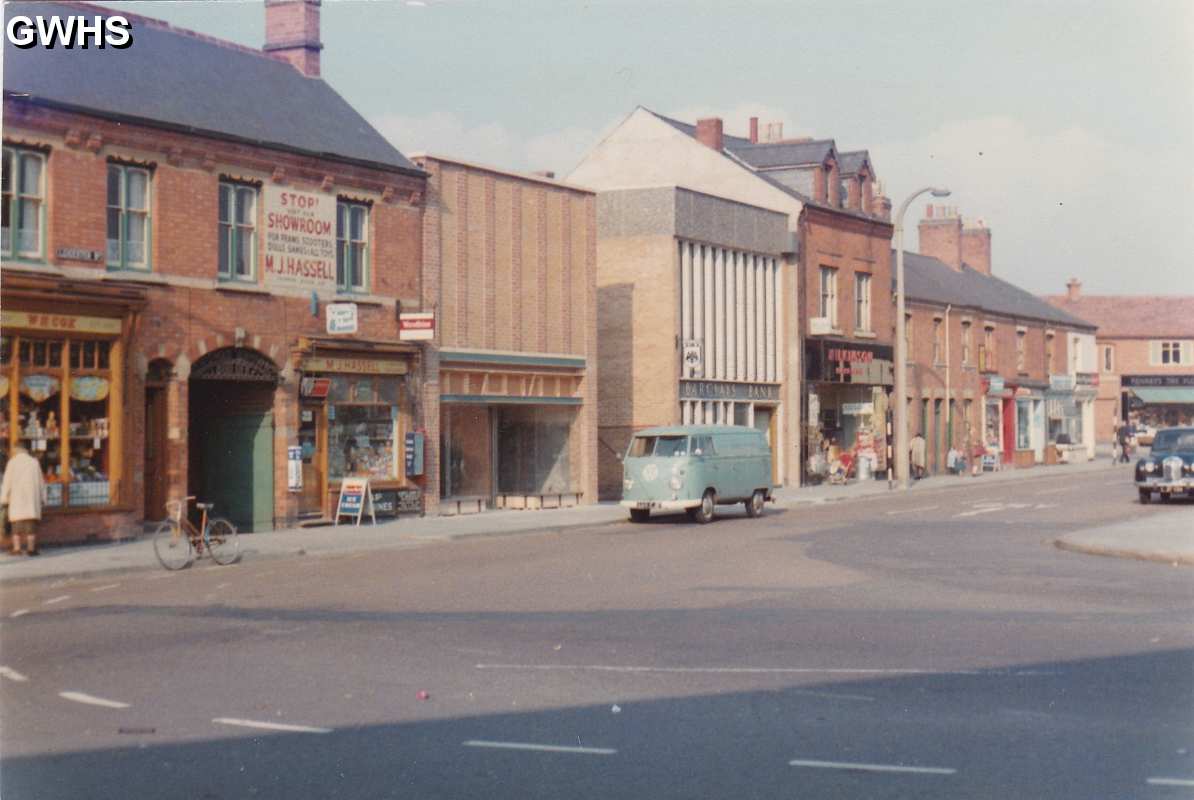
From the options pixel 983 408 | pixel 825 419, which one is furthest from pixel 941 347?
pixel 825 419

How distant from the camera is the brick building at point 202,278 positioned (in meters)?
22.6

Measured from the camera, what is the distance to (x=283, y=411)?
1059 inches

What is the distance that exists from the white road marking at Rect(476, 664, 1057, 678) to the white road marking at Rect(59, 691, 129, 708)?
2.75m

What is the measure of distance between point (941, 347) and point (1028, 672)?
156ft

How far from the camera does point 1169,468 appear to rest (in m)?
32.4

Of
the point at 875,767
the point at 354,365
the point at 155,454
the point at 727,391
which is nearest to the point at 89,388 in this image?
the point at 155,454

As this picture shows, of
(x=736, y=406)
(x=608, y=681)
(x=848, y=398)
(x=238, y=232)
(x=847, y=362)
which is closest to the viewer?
(x=608, y=681)

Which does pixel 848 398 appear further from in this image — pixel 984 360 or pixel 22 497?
pixel 22 497

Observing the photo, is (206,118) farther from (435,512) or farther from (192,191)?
(435,512)

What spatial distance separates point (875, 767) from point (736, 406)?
35220 mm

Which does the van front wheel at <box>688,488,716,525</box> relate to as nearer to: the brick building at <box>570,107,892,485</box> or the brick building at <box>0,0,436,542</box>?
the brick building at <box>0,0,436,542</box>

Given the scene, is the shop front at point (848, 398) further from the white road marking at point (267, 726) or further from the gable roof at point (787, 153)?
the white road marking at point (267, 726)

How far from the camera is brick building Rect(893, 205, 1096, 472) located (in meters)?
55.9

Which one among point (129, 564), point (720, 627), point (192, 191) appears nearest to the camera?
point (720, 627)
